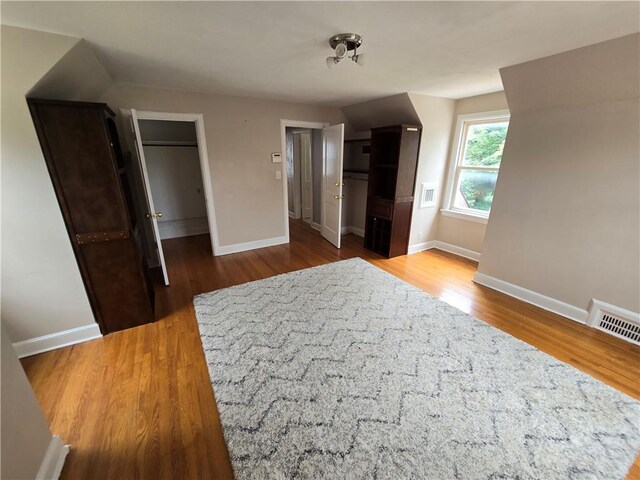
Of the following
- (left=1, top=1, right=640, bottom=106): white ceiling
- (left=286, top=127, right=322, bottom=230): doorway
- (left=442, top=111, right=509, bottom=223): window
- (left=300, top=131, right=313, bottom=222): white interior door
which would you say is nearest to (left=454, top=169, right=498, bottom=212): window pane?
(left=442, top=111, right=509, bottom=223): window

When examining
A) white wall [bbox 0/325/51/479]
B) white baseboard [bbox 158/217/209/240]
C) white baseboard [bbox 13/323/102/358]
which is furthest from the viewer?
white baseboard [bbox 158/217/209/240]

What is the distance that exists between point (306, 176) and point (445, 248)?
10.7 feet

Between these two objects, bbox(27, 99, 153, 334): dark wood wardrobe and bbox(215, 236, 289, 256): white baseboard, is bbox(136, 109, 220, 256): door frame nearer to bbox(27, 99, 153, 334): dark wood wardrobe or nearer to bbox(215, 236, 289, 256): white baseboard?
bbox(215, 236, 289, 256): white baseboard

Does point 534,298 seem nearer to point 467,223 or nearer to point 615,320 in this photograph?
point 615,320

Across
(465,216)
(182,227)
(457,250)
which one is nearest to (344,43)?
(465,216)

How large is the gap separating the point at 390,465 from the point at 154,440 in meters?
1.30

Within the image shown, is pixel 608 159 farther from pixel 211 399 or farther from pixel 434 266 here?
pixel 211 399

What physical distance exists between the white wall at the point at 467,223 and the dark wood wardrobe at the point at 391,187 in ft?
2.29

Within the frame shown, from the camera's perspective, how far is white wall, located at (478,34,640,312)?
2.00m

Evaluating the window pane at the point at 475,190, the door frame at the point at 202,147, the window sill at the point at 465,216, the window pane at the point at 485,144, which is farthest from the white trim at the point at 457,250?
the door frame at the point at 202,147

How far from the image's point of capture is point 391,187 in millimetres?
4066

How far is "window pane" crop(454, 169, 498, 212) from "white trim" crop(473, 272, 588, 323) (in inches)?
45.7

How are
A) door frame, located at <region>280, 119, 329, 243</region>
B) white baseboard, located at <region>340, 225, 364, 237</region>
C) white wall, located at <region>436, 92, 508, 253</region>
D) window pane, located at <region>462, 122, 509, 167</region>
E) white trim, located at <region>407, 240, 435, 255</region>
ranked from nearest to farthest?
white wall, located at <region>436, 92, 508, 253</region> → window pane, located at <region>462, 122, 509, 167</region> → door frame, located at <region>280, 119, 329, 243</region> → white trim, located at <region>407, 240, 435, 255</region> → white baseboard, located at <region>340, 225, 364, 237</region>

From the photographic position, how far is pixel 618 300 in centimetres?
220
